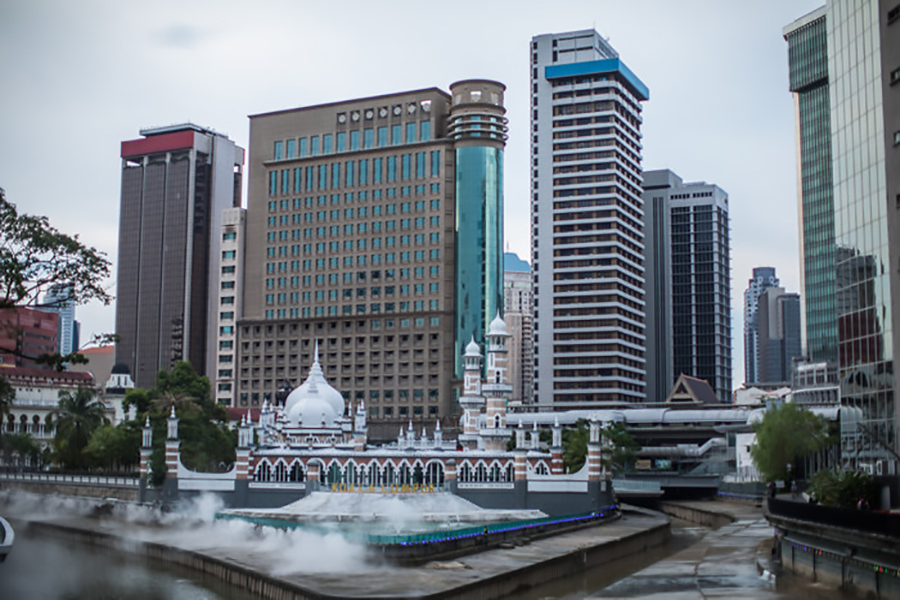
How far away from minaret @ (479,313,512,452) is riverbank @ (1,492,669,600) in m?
10.9

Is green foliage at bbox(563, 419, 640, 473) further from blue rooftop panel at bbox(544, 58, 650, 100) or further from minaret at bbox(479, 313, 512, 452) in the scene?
blue rooftop panel at bbox(544, 58, 650, 100)

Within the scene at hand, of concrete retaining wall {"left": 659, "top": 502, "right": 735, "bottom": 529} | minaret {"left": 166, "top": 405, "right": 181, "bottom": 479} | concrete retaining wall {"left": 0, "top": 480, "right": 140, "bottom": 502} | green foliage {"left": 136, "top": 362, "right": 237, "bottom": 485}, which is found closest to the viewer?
minaret {"left": 166, "top": 405, "right": 181, "bottom": 479}

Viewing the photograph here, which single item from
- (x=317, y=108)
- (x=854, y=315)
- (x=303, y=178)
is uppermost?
(x=317, y=108)

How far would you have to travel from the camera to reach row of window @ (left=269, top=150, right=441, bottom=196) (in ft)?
493

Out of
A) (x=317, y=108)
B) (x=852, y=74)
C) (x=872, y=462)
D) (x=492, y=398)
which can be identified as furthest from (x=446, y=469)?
(x=317, y=108)

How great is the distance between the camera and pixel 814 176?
147m

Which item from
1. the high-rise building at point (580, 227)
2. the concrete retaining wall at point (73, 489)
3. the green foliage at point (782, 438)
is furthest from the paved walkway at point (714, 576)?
the high-rise building at point (580, 227)

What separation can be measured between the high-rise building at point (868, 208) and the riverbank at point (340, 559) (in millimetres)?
16113

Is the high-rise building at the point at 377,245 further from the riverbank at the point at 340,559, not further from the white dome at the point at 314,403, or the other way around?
the riverbank at the point at 340,559

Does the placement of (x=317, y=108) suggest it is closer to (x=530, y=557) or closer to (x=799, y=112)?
(x=799, y=112)

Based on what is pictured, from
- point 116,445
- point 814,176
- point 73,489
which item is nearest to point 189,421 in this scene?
point 116,445

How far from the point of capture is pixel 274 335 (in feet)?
526

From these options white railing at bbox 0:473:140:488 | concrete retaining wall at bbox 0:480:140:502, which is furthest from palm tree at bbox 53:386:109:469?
concrete retaining wall at bbox 0:480:140:502

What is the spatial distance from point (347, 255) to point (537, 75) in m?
39.8
